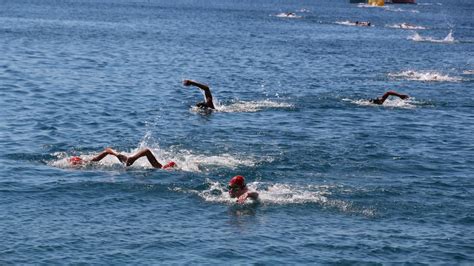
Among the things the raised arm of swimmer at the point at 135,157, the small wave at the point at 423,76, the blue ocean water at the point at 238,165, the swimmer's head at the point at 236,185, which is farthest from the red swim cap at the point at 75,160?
the small wave at the point at 423,76

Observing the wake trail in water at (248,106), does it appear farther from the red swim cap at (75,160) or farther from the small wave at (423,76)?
the small wave at (423,76)

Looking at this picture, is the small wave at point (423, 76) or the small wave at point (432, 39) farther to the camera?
the small wave at point (432, 39)

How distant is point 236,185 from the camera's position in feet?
97.6

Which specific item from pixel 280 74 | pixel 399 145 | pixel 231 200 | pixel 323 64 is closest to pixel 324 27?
pixel 323 64

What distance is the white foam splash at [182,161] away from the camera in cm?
3472

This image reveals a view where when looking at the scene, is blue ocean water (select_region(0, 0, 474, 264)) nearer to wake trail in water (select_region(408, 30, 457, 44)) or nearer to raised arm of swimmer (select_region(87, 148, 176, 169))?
raised arm of swimmer (select_region(87, 148, 176, 169))

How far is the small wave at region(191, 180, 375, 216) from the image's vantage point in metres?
30.2

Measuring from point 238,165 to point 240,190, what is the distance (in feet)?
18.3

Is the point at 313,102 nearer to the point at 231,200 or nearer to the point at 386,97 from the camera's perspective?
the point at 386,97

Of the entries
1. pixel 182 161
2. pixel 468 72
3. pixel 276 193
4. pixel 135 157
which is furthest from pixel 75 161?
pixel 468 72

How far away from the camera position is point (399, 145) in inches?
1646

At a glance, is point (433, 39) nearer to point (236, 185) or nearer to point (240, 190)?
point (240, 190)

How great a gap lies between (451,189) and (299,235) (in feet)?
30.5

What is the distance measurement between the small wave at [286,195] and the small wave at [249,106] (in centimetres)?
1842
